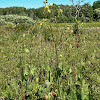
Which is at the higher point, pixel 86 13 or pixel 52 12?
pixel 86 13

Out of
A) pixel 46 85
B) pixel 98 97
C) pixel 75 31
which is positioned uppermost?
pixel 75 31

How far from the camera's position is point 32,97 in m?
2.02

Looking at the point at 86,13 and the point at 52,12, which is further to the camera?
the point at 86,13

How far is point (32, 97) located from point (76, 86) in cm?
65

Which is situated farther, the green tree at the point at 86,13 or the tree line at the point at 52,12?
the green tree at the point at 86,13

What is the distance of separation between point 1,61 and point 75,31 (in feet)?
14.4

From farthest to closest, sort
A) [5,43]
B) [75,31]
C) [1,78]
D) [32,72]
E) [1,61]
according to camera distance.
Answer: [75,31] → [5,43] → [1,61] → [1,78] → [32,72]

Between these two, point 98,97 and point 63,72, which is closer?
point 98,97

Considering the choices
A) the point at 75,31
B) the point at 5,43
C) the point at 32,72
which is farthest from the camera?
the point at 75,31

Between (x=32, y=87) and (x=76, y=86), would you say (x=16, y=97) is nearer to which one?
(x=32, y=87)

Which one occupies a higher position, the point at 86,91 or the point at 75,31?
the point at 75,31

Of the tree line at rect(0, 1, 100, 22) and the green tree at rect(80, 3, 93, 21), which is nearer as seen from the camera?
the tree line at rect(0, 1, 100, 22)

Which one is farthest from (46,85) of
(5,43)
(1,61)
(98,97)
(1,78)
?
(5,43)

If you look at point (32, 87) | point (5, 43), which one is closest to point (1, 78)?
point (32, 87)
